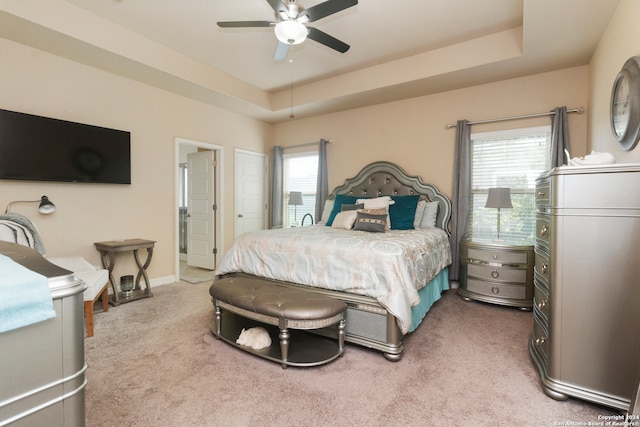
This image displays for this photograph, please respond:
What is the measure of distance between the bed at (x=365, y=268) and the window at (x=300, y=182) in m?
1.73

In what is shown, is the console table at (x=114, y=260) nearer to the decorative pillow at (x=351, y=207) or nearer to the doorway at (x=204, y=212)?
the doorway at (x=204, y=212)

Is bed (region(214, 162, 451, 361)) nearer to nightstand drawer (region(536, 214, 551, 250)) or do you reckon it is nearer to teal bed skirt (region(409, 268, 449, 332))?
teal bed skirt (region(409, 268, 449, 332))

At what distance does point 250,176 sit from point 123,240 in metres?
2.42

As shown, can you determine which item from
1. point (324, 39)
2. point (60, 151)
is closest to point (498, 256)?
point (324, 39)

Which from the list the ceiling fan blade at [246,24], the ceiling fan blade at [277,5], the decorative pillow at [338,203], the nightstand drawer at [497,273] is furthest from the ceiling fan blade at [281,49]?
the nightstand drawer at [497,273]

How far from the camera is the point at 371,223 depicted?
11.8ft

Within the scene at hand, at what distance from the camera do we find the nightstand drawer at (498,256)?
133 inches

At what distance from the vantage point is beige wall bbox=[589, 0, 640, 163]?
219 cm

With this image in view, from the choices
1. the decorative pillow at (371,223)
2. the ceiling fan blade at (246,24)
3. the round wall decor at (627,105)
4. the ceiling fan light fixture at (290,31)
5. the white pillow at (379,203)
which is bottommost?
the decorative pillow at (371,223)

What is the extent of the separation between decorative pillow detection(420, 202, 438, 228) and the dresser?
221 cm

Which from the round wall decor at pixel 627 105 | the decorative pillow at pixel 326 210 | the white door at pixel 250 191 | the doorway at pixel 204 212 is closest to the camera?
the round wall decor at pixel 627 105

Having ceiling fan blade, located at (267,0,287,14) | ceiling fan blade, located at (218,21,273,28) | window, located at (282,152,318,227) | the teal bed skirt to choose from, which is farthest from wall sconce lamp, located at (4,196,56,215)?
the teal bed skirt

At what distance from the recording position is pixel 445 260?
3760 millimetres

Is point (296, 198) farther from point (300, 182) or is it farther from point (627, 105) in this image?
point (627, 105)
